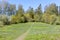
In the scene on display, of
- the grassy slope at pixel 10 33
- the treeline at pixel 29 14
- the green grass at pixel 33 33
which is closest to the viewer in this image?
the green grass at pixel 33 33

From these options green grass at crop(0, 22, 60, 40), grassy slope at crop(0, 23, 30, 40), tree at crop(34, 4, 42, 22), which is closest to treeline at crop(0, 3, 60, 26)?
tree at crop(34, 4, 42, 22)

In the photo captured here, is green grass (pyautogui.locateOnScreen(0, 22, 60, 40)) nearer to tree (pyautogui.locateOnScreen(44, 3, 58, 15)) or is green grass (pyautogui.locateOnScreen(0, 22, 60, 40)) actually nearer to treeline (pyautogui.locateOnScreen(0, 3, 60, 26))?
treeline (pyautogui.locateOnScreen(0, 3, 60, 26))

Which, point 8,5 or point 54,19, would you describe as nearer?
point 54,19

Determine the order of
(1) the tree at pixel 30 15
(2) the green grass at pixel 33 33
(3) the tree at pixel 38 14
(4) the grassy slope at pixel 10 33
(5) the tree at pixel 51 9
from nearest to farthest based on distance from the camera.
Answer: (2) the green grass at pixel 33 33 → (4) the grassy slope at pixel 10 33 → (1) the tree at pixel 30 15 → (3) the tree at pixel 38 14 → (5) the tree at pixel 51 9

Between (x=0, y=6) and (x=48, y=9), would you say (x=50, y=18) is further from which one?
(x=0, y=6)

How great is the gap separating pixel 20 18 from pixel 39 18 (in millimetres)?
13585

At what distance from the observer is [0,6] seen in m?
70.1

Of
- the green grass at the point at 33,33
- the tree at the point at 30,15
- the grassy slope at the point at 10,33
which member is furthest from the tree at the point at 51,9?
the grassy slope at the point at 10,33

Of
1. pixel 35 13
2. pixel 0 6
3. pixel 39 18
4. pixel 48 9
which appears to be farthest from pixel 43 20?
pixel 0 6

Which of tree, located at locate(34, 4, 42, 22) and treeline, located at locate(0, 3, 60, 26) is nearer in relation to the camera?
treeline, located at locate(0, 3, 60, 26)

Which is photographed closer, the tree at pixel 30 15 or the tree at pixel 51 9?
the tree at pixel 30 15

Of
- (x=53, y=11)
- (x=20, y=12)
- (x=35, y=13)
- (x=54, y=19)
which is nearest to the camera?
(x=54, y=19)

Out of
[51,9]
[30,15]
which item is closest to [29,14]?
[30,15]

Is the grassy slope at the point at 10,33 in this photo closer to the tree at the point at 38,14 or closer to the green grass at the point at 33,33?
the green grass at the point at 33,33
